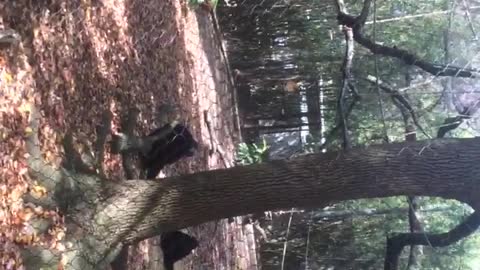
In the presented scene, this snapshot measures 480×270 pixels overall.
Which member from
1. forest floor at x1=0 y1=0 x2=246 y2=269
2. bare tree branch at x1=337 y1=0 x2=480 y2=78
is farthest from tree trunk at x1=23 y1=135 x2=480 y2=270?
bare tree branch at x1=337 y1=0 x2=480 y2=78

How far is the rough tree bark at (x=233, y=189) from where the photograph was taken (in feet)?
10.0

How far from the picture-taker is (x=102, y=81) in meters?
4.23

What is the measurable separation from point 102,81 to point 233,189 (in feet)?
4.84

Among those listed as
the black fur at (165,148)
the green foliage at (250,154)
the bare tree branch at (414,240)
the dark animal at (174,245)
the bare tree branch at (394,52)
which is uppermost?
the bare tree branch at (394,52)

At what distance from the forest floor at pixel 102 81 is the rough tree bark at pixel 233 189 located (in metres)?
0.11

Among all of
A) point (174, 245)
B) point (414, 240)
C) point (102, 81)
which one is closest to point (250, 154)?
point (174, 245)

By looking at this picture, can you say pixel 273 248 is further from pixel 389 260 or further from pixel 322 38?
pixel 389 260

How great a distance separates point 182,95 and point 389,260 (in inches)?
113

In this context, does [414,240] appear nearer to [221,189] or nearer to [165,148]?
[221,189]

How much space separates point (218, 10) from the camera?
7.61 meters

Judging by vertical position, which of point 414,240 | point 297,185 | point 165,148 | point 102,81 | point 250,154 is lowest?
point 414,240

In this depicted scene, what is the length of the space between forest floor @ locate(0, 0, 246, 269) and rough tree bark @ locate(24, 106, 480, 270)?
0.11 meters

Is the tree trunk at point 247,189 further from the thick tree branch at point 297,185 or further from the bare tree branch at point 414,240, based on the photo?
the bare tree branch at point 414,240

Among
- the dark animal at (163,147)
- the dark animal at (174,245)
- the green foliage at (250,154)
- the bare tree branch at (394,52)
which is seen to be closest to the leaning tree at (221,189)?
the bare tree branch at (394,52)
